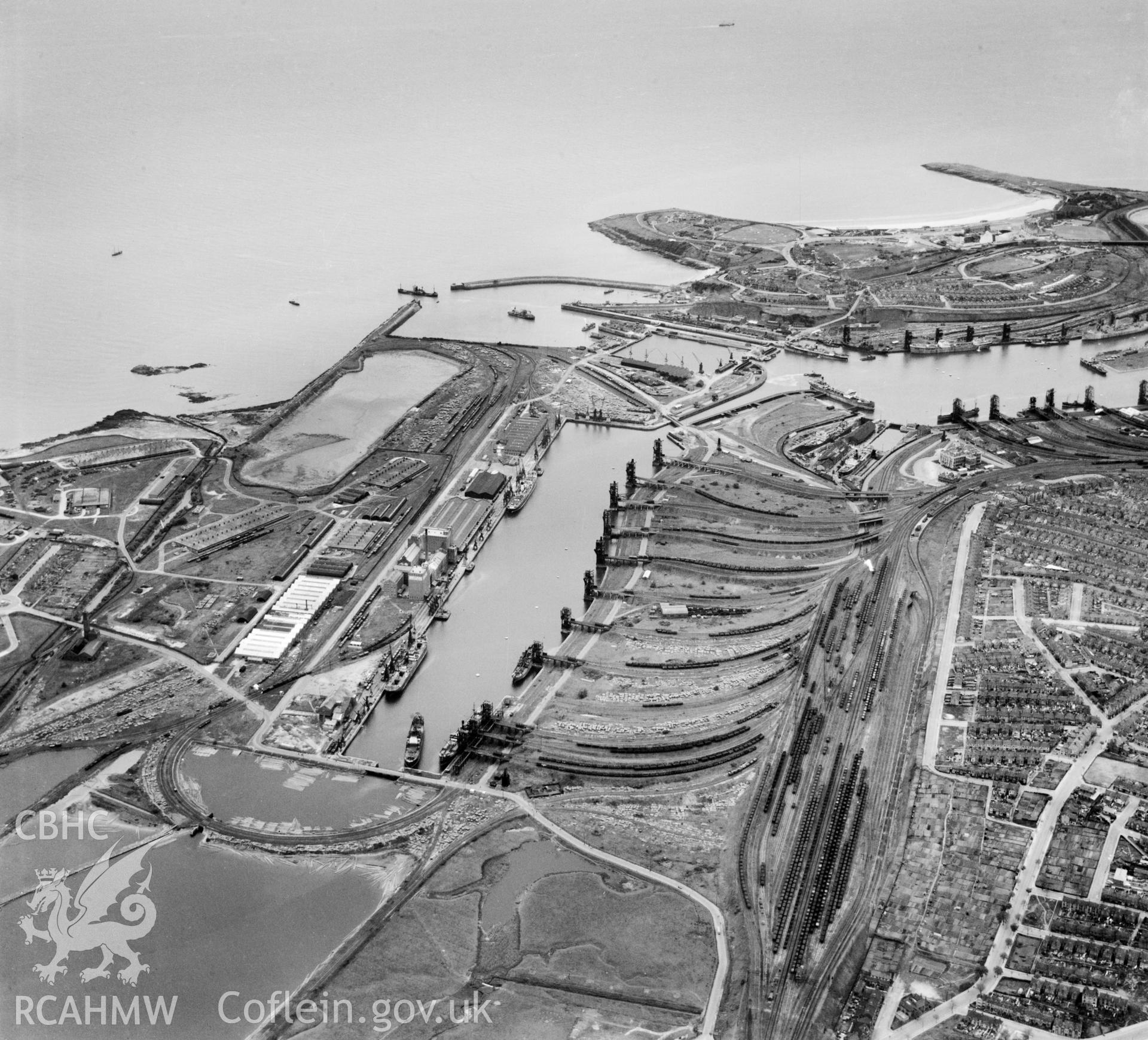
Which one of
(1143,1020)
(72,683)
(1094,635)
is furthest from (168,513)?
(1143,1020)

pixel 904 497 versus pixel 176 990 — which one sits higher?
pixel 904 497

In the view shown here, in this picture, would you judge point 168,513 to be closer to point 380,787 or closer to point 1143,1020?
point 380,787

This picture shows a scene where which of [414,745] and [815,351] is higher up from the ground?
[815,351]

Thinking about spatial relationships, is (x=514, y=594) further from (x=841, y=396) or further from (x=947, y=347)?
(x=947, y=347)

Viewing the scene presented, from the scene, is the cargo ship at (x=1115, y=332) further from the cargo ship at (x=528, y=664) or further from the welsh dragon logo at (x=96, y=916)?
the welsh dragon logo at (x=96, y=916)

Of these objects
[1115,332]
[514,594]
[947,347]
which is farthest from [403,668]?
[1115,332]

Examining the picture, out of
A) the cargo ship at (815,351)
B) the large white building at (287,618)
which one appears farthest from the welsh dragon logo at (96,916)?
the cargo ship at (815,351)

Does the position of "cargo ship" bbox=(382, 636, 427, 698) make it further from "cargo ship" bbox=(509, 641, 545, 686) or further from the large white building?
the large white building
